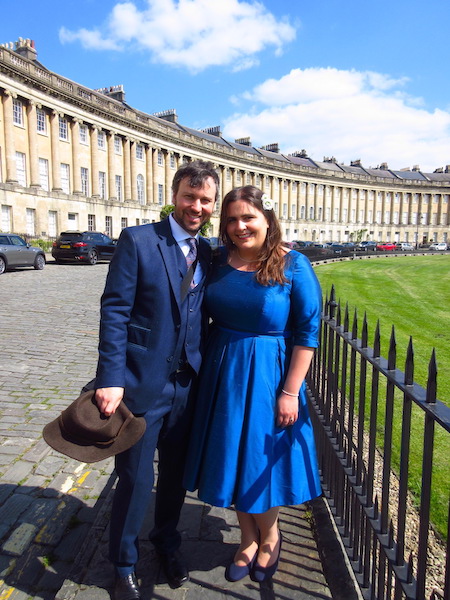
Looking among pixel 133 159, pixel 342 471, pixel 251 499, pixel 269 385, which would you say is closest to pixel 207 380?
pixel 269 385

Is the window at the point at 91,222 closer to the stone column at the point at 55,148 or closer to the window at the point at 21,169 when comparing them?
the stone column at the point at 55,148

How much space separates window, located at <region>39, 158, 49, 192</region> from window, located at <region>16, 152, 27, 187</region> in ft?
5.78

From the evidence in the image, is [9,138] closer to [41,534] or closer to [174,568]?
[41,534]

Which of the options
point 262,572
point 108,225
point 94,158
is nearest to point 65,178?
point 94,158

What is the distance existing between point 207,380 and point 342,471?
46.6 inches

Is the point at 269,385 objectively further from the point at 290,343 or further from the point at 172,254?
the point at 172,254

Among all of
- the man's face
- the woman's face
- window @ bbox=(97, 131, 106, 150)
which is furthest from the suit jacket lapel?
window @ bbox=(97, 131, 106, 150)

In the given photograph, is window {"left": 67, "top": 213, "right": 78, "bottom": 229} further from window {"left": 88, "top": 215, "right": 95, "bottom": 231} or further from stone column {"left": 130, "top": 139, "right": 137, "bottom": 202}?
stone column {"left": 130, "top": 139, "right": 137, "bottom": 202}

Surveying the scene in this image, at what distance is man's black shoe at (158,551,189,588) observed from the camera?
2594mm

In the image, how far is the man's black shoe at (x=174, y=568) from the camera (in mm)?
2594

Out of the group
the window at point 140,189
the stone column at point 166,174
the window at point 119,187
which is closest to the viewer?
the window at point 119,187

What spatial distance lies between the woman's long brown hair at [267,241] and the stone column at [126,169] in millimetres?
50682

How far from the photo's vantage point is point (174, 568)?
8.68 feet

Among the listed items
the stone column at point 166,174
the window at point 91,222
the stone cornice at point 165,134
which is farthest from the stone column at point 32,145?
the stone column at point 166,174
